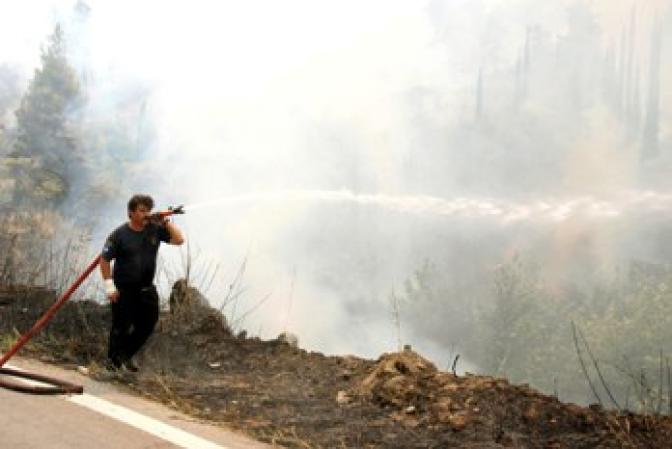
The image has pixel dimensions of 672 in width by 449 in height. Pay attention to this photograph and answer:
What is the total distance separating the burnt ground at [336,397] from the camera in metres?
4.25

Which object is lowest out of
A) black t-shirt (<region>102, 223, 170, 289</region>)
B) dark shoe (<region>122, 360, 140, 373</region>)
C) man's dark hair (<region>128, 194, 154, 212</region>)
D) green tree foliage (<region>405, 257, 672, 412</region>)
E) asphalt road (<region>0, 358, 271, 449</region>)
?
asphalt road (<region>0, 358, 271, 449</region>)

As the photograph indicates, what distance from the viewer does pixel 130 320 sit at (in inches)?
221

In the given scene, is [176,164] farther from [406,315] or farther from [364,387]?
[364,387]

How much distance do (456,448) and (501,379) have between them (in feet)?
3.80

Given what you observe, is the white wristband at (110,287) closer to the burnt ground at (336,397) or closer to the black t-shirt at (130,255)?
the black t-shirt at (130,255)

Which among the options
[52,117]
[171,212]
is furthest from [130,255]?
[52,117]

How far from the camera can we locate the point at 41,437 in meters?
4.00

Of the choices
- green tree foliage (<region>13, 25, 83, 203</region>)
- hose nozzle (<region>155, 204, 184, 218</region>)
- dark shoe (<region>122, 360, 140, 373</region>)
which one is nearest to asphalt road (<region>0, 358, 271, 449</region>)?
dark shoe (<region>122, 360, 140, 373</region>)

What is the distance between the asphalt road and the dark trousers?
0.68 m

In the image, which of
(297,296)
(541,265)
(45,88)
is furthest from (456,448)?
(541,265)

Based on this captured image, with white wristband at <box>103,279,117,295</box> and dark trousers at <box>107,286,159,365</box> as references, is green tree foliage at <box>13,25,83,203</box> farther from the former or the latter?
white wristband at <box>103,279,117,295</box>

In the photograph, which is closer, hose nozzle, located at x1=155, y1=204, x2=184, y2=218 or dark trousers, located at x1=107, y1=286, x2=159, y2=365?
hose nozzle, located at x1=155, y1=204, x2=184, y2=218

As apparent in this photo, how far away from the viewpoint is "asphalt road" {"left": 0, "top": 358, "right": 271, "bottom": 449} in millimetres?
3957

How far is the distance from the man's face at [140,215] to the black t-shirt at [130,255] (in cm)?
7
